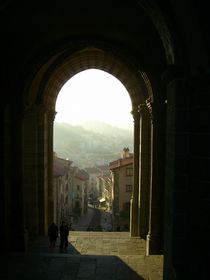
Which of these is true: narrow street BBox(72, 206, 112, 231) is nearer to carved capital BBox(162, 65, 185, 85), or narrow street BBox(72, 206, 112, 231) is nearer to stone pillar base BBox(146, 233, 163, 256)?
stone pillar base BBox(146, 233, 163, 256)

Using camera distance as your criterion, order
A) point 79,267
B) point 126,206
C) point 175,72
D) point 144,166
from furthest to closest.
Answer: point 126,206 < point 144,166 < point 79,267 < point 175,72

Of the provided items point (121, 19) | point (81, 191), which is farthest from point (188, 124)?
point (81, 191)

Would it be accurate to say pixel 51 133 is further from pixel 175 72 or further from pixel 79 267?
pixel 175 72

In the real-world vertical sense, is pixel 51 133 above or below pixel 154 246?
above

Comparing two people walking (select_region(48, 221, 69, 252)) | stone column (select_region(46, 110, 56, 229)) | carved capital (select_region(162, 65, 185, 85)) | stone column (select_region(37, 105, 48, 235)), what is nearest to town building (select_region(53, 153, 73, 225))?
stone column (select_region(46, 110, 56, 229))

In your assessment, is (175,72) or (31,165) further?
(31,165)

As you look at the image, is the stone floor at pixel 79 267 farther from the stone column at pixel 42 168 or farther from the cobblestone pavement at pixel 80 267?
the stone column at pixel 42 168

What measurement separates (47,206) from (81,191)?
Result: 4259cm

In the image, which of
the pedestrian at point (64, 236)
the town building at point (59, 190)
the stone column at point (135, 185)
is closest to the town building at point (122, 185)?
the town building at point (59, 190)

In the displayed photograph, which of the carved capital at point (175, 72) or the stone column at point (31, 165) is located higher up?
the carved capital at point (175, 72)

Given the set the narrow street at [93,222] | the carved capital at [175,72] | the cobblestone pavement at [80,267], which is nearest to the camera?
the carved capital at [175,72]

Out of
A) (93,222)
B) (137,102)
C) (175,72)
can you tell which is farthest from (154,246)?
(93,222)

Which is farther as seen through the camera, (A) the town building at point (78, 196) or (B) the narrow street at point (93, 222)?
(A) the town building at point (78, 196)

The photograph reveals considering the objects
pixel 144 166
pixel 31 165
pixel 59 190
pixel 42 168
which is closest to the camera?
pixel 144 166
